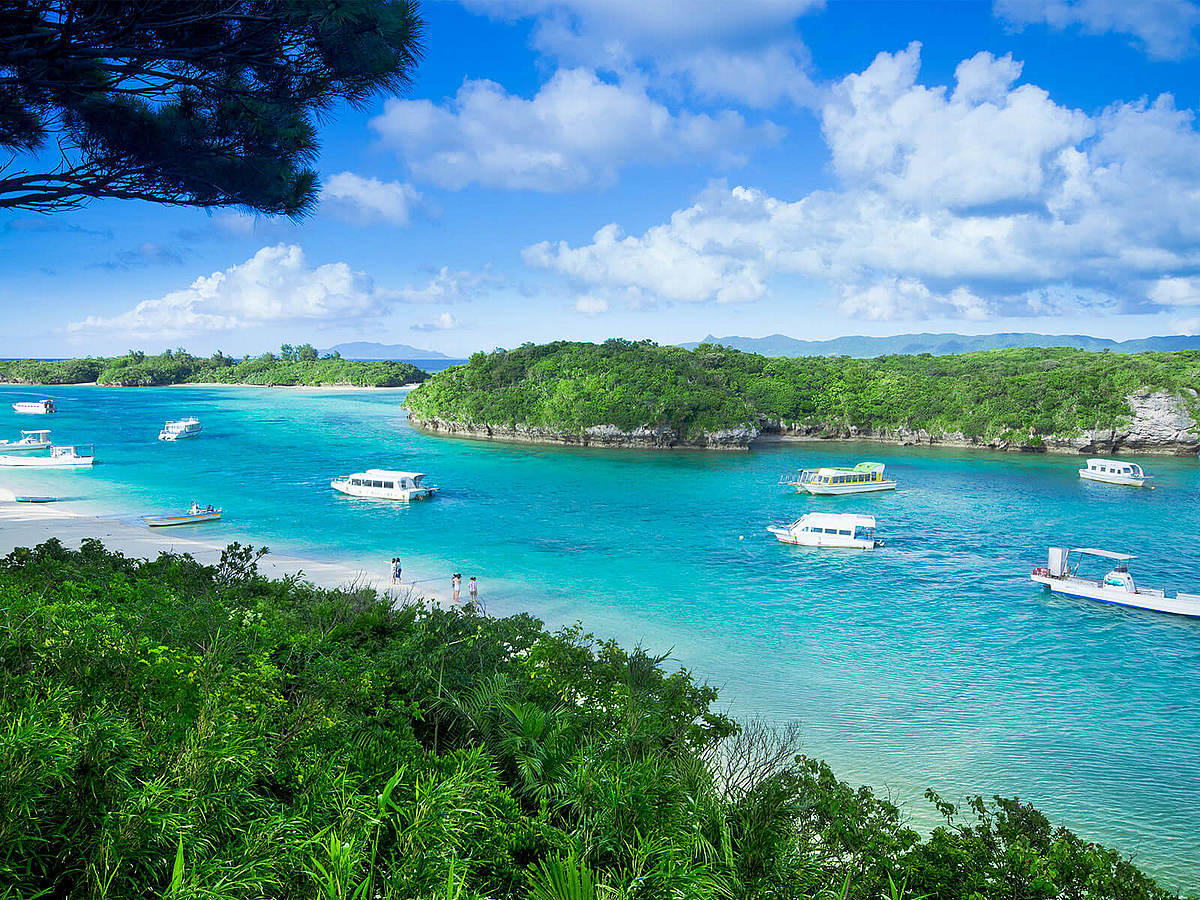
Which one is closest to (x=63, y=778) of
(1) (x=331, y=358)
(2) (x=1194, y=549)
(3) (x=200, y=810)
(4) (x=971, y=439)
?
(3) (x=200, y=810)

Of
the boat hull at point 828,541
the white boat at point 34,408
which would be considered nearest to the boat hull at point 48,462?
the white boat at point 34,408

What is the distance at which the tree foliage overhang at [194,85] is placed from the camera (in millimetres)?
8500

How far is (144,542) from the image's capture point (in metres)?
24.0

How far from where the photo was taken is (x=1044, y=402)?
58.6 m

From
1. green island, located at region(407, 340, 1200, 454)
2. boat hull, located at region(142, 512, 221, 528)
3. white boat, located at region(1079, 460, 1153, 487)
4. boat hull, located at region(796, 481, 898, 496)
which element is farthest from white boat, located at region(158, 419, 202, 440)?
white boat, located at region(1079, 460, 1153, 487)

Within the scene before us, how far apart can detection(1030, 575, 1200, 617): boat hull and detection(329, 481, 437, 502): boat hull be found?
91.4 ft

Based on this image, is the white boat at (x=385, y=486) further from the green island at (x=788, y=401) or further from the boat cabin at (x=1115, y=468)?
the boat cabin at (x=1115, y=468)

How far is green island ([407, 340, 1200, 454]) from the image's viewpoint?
5628 cm

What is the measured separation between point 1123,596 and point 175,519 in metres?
35.2

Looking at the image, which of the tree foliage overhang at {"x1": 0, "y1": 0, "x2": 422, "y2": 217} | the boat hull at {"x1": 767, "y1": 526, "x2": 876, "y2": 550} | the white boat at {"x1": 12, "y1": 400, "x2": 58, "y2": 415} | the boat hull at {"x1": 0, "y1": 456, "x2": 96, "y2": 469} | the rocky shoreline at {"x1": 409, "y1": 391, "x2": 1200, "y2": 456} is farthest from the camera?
the white boat at {"x1": 12, "y1": 400, "x2": 58, "y2": 415}

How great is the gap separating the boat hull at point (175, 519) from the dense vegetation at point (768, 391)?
33780 millimetres

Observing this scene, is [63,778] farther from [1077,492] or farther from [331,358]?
[331,358]

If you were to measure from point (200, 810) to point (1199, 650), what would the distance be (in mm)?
23955

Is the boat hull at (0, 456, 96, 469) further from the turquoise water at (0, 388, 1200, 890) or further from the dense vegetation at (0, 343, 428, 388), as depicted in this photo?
the dense vegetation at (0, 343, 428, 388)
